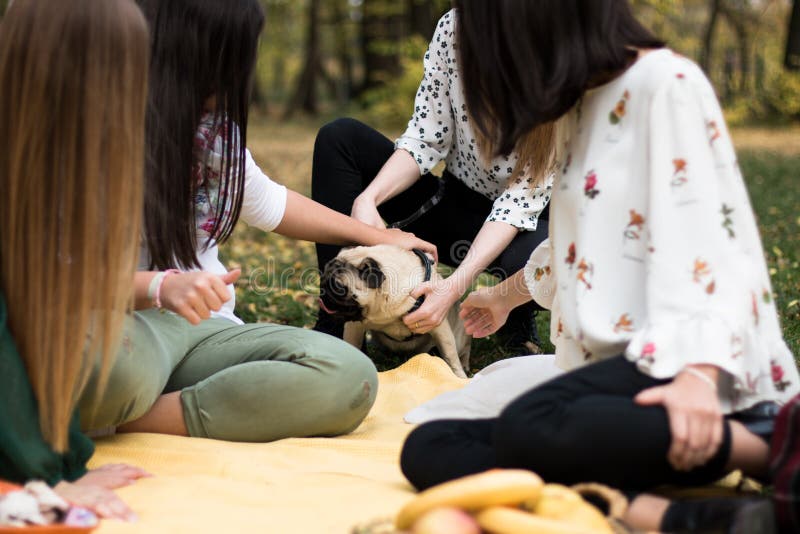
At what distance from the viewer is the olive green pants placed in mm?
2662

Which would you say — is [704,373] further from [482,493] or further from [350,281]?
[350,281]

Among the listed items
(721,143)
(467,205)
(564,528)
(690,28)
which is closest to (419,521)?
(564,528)

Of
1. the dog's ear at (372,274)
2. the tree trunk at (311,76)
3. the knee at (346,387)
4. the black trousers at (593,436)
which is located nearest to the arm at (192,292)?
the knee at (346,387)

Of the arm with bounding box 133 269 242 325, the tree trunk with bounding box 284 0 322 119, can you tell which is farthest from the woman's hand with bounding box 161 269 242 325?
the tree trunk with bounding box 284 0 322 119

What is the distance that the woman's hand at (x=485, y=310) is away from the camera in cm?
306

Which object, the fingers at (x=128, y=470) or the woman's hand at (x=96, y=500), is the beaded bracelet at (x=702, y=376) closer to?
the woman's hand at (x=96, y=500)

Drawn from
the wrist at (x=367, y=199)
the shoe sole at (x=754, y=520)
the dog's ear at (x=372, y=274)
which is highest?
the wrist at (x=367, y=199)

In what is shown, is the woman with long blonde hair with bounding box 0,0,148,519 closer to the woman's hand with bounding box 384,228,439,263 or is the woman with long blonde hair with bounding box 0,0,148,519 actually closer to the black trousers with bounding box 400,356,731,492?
the black trousers with bounding box 400,356,731,492

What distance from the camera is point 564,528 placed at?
1.74 metres

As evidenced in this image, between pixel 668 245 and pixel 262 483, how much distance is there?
1172mm

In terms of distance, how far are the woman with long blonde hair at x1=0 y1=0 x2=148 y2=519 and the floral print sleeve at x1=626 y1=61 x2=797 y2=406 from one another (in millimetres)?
1177

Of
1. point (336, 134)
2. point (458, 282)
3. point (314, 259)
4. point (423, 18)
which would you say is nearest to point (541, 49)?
point (458, 282)

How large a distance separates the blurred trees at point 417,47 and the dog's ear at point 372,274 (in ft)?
27.3

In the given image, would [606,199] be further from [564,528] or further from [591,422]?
[564,528]
